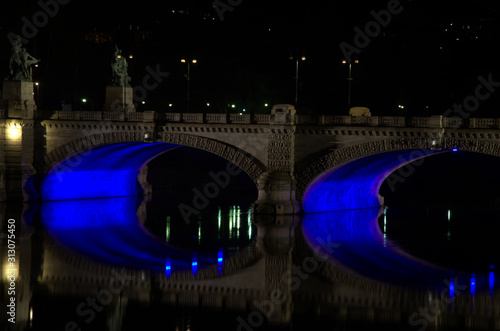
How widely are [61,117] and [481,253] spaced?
29784 mm

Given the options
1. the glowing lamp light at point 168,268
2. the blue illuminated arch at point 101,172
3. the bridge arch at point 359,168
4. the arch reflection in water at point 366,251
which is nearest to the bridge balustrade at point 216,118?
the bridge arch at point 359,168

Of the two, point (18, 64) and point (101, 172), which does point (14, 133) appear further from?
point (101, 172)

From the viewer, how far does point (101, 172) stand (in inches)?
2906

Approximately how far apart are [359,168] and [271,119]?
6.92 metres

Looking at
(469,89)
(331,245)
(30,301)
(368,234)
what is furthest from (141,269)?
(469,89)

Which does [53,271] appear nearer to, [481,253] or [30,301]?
[30,301]

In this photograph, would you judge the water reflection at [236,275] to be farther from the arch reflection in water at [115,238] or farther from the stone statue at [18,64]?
the stone statue at [18,64]

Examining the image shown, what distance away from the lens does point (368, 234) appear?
57.1m

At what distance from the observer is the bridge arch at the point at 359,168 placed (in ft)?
188

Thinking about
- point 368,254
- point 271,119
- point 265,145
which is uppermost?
point 271,119

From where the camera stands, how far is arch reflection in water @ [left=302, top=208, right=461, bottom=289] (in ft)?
148

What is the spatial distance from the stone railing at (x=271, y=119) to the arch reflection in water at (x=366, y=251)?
5.95m

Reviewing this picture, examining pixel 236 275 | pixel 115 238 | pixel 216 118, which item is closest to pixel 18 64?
pixel 216 118

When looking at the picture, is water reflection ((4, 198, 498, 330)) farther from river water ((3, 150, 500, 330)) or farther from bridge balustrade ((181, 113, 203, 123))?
bridge balustrade ((181, 113, 203, 123))
